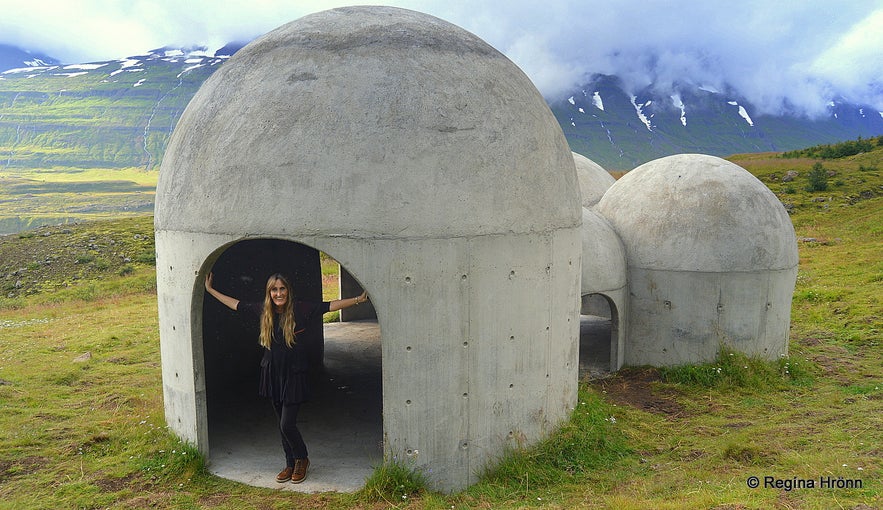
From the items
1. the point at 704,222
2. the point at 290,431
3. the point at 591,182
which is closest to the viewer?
the point at 290,431

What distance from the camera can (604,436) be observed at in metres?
7.82

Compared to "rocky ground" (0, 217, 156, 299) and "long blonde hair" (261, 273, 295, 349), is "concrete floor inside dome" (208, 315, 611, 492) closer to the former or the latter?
"long blonde hair" (261, 273, 295, 349)

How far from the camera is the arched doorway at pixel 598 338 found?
1089 cm

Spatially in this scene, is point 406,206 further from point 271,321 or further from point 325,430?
point 325,430

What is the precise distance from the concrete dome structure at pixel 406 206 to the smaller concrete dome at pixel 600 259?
10.4ft

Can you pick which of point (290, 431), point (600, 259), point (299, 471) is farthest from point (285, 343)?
point (600, 259)

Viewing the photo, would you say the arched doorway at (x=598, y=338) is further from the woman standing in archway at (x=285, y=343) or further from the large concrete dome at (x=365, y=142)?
the woman standing in archway at (x=285, y=343)

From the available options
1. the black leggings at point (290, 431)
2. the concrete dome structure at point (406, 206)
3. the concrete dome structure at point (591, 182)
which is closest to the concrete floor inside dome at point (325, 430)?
the black leggings at point (290, 431)

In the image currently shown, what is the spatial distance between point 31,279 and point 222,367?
2244cm

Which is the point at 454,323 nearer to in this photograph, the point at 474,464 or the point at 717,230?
the point at 474,464

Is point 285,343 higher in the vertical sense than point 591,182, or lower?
lower

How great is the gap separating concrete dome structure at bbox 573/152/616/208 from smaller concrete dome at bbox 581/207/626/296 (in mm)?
2811

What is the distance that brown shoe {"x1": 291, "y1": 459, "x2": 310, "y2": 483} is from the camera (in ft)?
21.8

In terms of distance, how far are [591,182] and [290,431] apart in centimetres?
978
